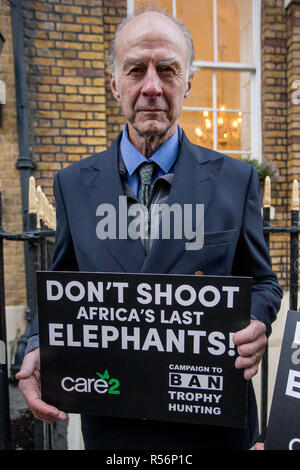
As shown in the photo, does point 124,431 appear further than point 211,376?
Yes

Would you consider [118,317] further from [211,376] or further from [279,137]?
[279,137]

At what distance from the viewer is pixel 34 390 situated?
113 centimetres

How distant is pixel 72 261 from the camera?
137 cm

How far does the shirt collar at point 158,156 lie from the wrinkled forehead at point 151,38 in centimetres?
32

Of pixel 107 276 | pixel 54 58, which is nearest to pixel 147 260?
pixel 107 276

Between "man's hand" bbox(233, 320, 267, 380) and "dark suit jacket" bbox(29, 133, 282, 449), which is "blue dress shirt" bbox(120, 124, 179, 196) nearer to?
"dark suit jacket" bbox(29, 133, 282, 449)

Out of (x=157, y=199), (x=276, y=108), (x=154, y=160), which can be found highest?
(x=276, y=108)

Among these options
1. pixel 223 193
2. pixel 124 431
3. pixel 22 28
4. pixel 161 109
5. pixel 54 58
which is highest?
pixel 22 28

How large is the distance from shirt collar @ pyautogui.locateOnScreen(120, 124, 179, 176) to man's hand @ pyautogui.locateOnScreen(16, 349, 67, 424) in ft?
2.65

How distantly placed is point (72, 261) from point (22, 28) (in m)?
3.38

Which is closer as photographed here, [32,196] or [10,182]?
[32,196]

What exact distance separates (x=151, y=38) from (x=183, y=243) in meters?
0.77

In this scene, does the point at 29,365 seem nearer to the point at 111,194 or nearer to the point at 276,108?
the point at 111,194

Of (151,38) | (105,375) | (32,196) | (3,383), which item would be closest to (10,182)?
(32,196)
